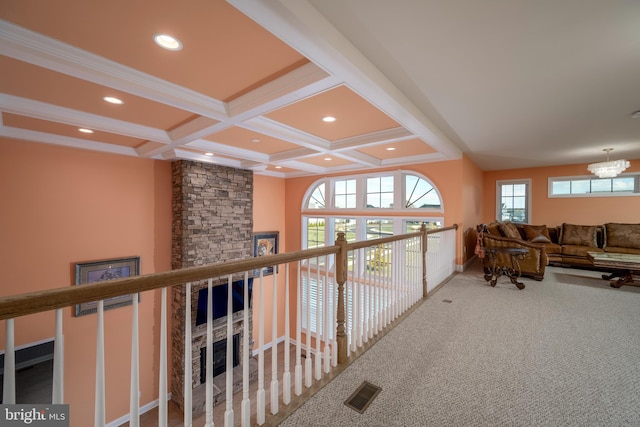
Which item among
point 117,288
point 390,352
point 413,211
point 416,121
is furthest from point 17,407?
point 413,211

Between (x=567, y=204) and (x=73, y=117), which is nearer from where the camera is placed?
(x=73, y=117)

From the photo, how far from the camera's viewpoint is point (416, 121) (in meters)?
3.02

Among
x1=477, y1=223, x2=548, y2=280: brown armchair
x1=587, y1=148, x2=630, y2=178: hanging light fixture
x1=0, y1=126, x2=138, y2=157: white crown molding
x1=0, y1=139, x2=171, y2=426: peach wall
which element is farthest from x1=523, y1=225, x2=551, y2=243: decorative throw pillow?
x1=0, y1=126, x2=138, y2=157: white crown molding

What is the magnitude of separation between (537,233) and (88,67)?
25.4ft

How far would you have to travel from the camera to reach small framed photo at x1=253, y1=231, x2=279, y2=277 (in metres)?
6.32

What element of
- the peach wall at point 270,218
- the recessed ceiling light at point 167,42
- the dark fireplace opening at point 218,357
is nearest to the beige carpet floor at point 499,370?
the recessed ceiling light at point 167,42

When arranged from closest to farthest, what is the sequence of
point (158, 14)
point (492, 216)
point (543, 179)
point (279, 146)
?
1. point (158, 14)
2. point (279, 146)
3. point (543, 179)
4. point (492, 216)

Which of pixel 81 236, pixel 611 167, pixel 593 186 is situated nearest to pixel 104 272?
pixel 81 236

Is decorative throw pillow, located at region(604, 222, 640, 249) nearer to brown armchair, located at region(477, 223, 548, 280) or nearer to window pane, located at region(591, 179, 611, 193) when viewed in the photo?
window pane, located at region(591, 179, 611, 193)

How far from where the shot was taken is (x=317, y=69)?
192 centimetres

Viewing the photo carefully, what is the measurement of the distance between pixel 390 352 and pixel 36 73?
144 inches

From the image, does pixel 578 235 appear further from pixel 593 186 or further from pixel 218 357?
pixel 218 357

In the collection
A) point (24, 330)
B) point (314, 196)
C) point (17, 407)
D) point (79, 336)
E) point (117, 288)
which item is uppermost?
point (314, 196)

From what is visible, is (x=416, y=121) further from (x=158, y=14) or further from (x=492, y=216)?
(x=492, y=216)
